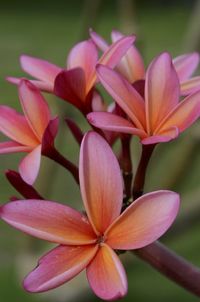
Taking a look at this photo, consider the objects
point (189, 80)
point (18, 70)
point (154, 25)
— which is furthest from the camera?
point (154, 25)

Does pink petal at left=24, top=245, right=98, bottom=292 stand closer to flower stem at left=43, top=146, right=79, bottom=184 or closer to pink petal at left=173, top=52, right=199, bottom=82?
flower stem at left=43, top=146, right=79, bottom=184

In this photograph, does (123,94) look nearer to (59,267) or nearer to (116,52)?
(116,52)

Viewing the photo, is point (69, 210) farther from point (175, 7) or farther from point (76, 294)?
point (175, 7)

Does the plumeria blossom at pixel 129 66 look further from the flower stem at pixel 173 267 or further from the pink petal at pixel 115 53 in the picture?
the flower stem at pixel 173 267

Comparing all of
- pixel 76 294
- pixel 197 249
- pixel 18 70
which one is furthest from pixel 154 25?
pixel 76 294

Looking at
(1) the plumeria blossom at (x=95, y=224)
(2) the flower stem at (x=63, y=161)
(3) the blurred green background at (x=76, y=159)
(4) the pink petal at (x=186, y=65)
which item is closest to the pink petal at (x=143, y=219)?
(1) the plumeria blossom at (x=95, y=224)

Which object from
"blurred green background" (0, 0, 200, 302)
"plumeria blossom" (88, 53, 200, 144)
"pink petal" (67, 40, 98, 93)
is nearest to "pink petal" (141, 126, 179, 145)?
"plumeria blossom" (88, 53, 200, 144)
